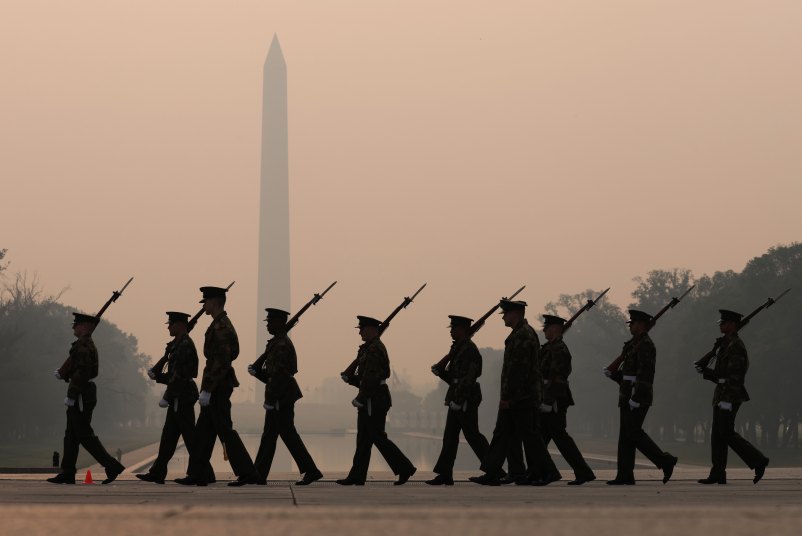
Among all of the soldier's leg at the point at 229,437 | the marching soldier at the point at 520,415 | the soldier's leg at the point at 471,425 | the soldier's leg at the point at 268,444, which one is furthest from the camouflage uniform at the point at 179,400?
the marching soldier at the point at 520,415

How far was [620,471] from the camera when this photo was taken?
17125mm

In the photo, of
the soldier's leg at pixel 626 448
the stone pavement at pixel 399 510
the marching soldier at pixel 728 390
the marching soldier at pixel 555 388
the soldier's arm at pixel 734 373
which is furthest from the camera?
the marching soldier at pixel 555 388

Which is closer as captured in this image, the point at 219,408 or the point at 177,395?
the point at 219,408

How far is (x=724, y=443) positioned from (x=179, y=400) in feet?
22.9

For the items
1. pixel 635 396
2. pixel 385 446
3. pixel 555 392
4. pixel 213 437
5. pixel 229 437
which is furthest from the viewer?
pixel 555 392

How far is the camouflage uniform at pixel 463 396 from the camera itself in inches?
712

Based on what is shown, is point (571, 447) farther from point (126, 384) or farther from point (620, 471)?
point (126, 384)

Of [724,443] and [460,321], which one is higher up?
[460,321]

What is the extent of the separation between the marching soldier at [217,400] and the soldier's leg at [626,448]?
4502 mm

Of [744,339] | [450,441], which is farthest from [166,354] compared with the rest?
[744,339]

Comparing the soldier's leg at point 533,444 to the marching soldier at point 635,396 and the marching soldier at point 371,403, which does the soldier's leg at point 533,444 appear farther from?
the marching soldier at point 371,403

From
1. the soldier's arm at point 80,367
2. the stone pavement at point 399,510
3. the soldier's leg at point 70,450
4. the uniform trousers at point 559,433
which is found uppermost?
the soldier's arm at point 80,367

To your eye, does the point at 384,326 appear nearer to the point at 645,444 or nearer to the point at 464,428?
the point at 464,428

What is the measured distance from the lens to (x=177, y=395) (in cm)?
1698
